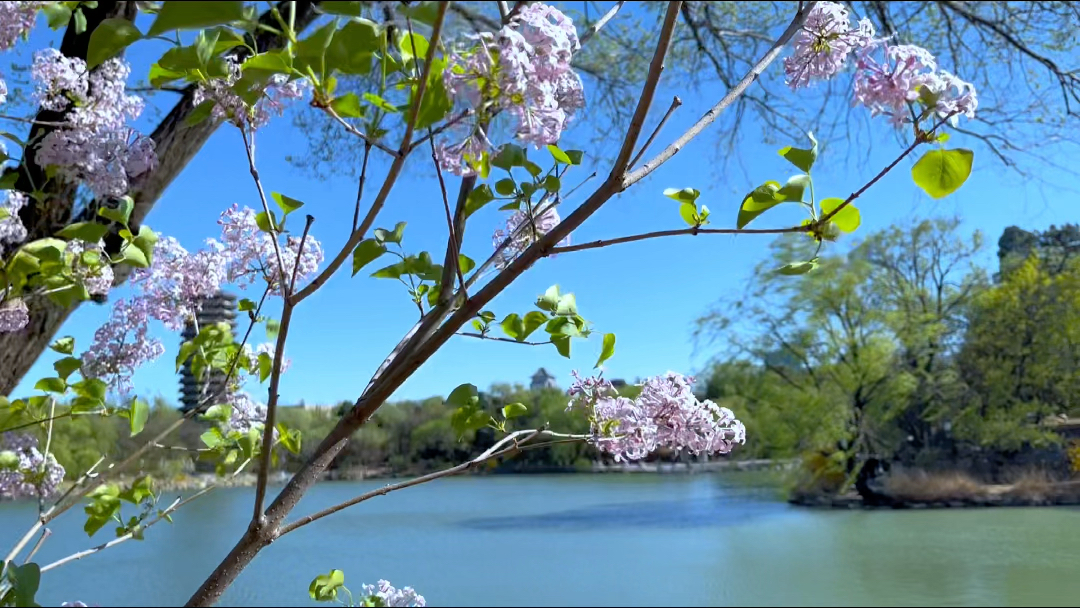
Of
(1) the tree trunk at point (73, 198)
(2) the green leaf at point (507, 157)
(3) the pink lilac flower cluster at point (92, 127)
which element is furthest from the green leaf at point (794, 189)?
(1) the tree trunk at point (73, 198)

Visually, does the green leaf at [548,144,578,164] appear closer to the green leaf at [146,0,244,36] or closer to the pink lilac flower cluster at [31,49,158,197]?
the green leaf at [146,0,244,36]

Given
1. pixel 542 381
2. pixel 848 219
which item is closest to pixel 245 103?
pixel 848 219

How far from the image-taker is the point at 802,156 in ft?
1.07

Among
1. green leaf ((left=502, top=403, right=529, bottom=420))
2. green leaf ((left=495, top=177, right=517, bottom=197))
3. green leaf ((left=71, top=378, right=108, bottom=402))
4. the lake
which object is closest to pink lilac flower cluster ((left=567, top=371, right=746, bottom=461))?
green leaf ((left=502, top=403, right=529, bottom=420))

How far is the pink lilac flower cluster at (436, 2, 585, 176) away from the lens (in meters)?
0.26

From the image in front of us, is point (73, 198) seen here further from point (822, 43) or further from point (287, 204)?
point (822, 43)

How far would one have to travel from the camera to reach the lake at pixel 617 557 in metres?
3.78

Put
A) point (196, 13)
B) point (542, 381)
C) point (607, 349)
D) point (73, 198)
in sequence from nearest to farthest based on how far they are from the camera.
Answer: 1. point (196, 13)
2. point (607, 349)
3. point (73, 198)
4. point (542, 381)

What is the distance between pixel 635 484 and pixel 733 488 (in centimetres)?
128

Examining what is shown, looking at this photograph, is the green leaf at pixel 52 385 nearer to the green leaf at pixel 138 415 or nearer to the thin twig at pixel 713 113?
the green leaf at pixel 138 415

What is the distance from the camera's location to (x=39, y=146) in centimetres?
60

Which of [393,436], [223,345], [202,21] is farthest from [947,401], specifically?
[202,21]

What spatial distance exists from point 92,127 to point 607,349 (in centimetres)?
47

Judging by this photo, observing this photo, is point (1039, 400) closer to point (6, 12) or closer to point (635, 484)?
point (6, 12)
